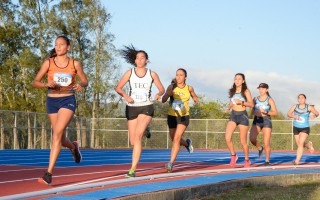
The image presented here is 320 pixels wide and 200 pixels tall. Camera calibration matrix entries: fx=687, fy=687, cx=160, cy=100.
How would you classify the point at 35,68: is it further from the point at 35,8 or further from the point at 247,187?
the point at 247,187

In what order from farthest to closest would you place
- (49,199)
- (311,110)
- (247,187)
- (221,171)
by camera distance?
(311,110)
(221,171)
(247,187)
(49,199)

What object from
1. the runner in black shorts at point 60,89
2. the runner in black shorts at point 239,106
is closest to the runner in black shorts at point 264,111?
the runner in black shorts at point 239,106

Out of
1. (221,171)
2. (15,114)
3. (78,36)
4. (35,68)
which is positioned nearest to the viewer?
(221,171)

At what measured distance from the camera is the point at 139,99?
449 inches

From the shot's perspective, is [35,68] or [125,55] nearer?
[125,55]

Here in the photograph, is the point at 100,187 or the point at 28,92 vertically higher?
the point at 28,92

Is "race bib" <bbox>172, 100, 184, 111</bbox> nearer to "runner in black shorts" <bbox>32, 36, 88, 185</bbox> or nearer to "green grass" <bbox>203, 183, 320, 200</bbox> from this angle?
"green grass" <bbox>203, 183, 320, 200</bbox>

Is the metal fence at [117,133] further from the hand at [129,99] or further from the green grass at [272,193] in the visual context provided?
the hand at [129,99]

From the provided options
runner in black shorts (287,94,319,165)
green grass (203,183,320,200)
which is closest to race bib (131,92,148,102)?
green grass (203,183,320,200)

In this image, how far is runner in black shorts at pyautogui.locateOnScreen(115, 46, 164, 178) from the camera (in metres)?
11.3

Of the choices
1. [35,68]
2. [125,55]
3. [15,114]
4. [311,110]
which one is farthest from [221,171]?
[35,68]

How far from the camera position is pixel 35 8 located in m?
48.8

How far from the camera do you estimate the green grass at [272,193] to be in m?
11.2

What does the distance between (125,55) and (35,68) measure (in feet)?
113
